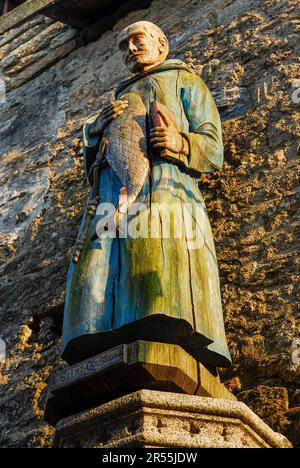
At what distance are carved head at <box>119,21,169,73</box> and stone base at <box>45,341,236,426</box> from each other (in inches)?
54.8

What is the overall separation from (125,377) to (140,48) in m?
1.56

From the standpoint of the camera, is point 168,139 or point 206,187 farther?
point 206,187

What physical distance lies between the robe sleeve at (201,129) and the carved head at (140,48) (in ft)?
0.63

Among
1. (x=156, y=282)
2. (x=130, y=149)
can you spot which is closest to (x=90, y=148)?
(x=130, y=149)

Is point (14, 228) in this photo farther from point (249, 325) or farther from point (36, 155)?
point (249, 325)

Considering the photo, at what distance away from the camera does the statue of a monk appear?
10.1ft

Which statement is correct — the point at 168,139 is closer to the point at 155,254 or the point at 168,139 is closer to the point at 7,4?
the point at 155,254

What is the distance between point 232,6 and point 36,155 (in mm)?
1398

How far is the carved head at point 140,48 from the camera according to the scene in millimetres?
3920

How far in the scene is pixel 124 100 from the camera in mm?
3729

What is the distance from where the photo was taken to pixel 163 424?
2783 millimetres
